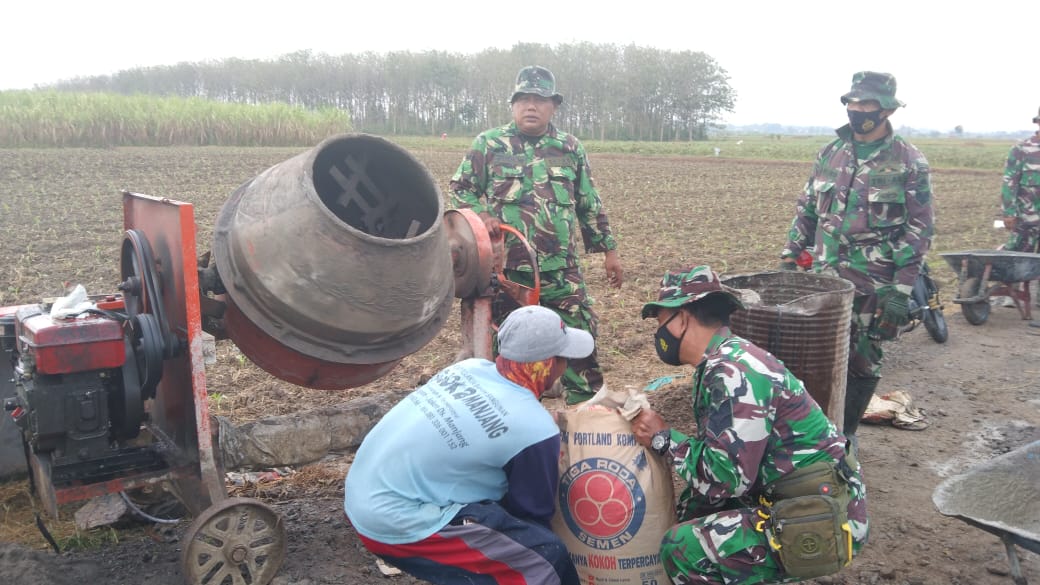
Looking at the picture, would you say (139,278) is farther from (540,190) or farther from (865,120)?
(865,120)

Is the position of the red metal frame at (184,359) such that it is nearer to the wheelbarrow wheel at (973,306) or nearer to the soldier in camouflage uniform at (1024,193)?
the wheelbarrow wheel at (973,306)

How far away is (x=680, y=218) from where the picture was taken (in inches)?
597

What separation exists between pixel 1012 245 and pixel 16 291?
35.2 ft

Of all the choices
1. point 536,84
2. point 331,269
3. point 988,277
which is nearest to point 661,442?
point 331,269

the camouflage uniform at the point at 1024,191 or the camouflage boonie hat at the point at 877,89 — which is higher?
the camouflage boonie hat at the point at 877,89

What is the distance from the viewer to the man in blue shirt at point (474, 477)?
254cm

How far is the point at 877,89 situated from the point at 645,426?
2.82 metres

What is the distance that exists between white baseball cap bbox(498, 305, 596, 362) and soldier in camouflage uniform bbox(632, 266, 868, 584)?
0.41 metres

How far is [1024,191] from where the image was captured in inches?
346

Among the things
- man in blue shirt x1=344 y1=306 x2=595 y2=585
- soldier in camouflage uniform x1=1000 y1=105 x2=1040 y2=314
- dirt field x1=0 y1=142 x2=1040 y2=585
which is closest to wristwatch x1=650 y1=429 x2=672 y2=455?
man in blue shirt x1=344 y1=306 x2=595 y2=585

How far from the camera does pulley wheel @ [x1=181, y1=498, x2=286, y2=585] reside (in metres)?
3.04

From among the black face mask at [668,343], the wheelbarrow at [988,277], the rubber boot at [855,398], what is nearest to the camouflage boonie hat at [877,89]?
the rubber boot at [855,398]

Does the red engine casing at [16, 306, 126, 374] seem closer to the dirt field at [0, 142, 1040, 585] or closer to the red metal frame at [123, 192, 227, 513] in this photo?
the red metal frame at [123, 192, 227, 513]

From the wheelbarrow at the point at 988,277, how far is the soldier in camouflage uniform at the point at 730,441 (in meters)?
6.19
